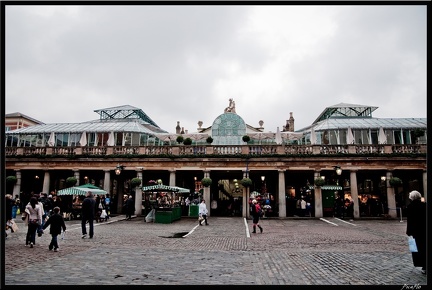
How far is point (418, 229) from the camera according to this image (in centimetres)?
773

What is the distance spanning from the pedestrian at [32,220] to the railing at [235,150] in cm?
1697

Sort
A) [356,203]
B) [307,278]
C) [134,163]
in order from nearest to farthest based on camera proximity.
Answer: [307,278] → [356,203] → [134,163]

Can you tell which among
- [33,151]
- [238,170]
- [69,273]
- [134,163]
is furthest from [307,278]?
[33,151]

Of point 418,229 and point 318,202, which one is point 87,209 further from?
point 318,202

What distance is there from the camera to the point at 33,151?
99.3 feet

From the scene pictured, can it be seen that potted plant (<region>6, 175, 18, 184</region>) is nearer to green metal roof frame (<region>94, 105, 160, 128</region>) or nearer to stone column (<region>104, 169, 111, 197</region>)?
stone column (<region>104, 169, 111, 197</region>)

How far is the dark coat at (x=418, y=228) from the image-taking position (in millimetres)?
7632

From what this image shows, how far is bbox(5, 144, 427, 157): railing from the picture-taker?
2767 cm

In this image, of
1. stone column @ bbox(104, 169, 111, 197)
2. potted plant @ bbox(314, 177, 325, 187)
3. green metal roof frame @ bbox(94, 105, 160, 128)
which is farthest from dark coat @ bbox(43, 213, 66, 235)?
green metal roof frame @ bbox(94, 105, 160, 128)

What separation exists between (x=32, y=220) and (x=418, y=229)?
474 inches

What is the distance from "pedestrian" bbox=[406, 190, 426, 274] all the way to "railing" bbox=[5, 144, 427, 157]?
20.1 metres

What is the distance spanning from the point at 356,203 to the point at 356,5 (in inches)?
968

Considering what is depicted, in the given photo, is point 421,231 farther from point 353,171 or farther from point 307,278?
point 353,171

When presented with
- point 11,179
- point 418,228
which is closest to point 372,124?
point 418,228
